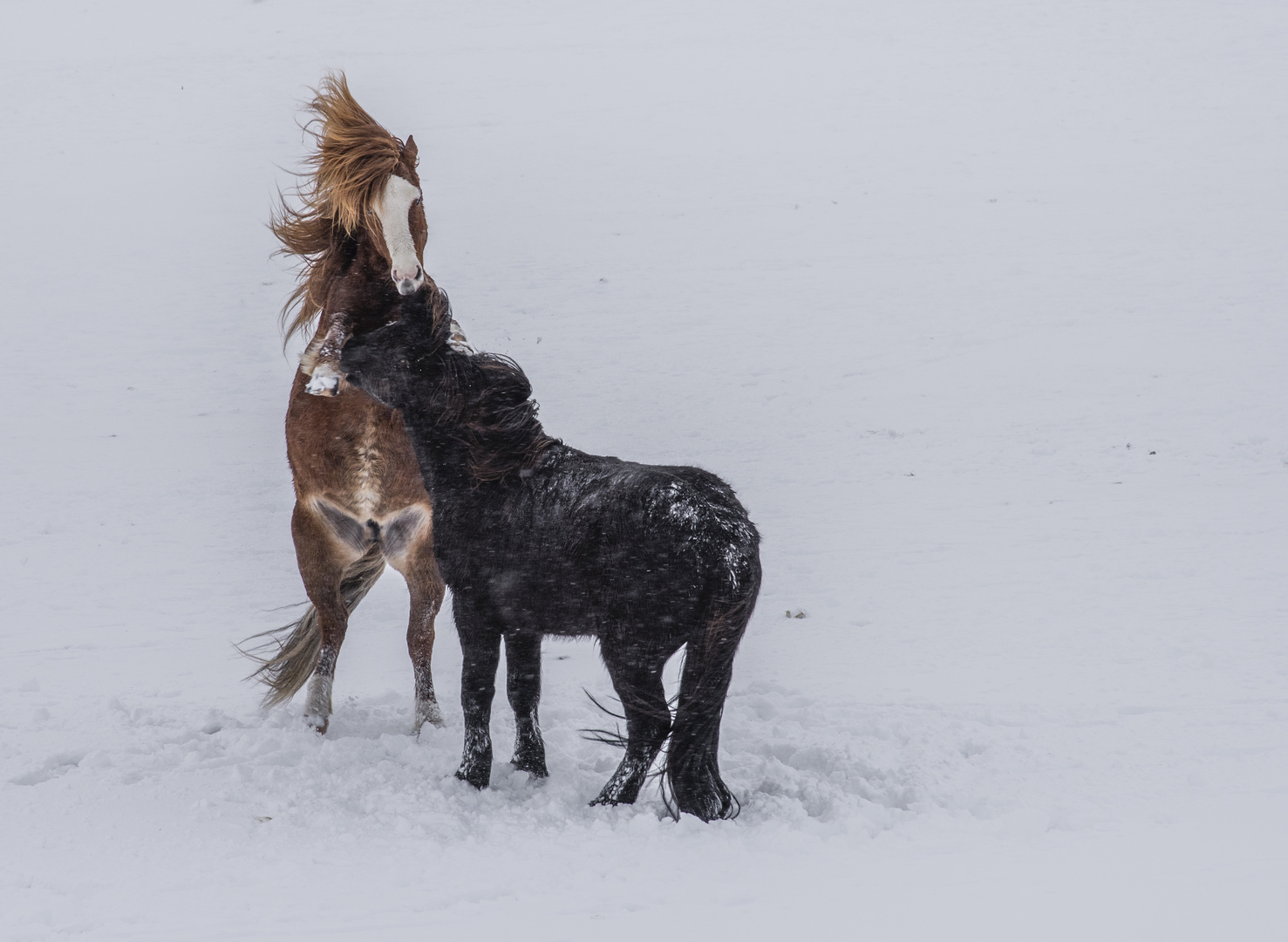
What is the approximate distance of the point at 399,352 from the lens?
4.33m

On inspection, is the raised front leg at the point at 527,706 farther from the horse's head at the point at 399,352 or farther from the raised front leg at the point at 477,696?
the horse's head at the point at 399,352

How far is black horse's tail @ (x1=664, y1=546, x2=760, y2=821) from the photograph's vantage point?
153 inches

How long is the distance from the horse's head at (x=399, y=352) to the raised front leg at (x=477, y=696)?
A: 2.99ft

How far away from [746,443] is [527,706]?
Result: 5.65 metres

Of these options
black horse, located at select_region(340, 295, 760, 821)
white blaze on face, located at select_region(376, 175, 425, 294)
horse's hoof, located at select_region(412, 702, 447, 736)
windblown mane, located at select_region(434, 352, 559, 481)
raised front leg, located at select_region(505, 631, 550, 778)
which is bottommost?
horse's hoof, located at select_region(412, 702, 447, 736)

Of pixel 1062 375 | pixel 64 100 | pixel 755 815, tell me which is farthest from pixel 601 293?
pixel 64 100

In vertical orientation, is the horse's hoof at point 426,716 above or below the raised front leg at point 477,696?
below

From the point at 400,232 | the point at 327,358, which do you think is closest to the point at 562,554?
the point at 327,358

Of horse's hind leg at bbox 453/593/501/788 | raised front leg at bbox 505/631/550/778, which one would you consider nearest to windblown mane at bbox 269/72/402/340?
horse's hind leg at bbox 453/593/501/788

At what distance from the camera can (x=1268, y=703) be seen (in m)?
5.52

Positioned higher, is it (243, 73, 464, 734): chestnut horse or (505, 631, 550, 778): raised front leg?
(243, 73, 464, 734): chestnut horse

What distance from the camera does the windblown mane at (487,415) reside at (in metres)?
4.35

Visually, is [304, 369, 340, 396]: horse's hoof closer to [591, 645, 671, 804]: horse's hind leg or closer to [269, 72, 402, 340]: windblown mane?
[269, 72, 402, 340]: windblown mane

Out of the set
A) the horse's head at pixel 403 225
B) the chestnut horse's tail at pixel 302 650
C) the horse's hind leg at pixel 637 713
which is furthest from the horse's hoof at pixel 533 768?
the horse's head at pixel 403 225
